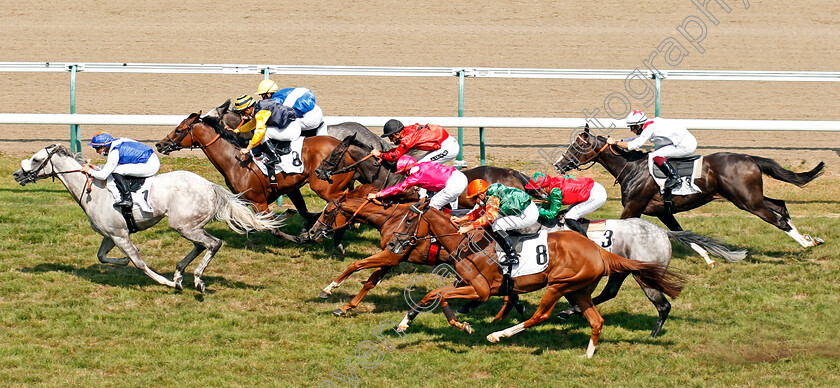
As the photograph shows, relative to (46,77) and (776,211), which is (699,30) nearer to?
(776,211)

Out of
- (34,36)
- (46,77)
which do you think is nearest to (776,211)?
(46,77)

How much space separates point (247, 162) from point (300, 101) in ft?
3.51

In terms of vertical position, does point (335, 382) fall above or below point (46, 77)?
below

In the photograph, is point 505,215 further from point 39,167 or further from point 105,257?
point 39,167

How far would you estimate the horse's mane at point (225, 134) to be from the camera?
36.4ft

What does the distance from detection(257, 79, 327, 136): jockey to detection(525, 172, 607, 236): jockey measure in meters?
3.47

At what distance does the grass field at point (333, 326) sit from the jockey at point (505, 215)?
1049 mm

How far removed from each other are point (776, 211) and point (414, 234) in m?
4.94

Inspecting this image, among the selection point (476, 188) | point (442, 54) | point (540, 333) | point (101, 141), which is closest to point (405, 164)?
point (476, 188)

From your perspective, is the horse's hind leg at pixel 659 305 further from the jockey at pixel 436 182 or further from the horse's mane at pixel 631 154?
the horse's mane at pixel 631 154

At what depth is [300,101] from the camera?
11.3 meters

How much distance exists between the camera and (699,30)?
67.3 ft

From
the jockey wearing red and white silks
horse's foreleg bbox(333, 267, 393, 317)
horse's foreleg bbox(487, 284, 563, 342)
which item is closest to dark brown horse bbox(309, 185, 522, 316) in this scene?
horse's foreleg bbox(333, 267, 393, 317)

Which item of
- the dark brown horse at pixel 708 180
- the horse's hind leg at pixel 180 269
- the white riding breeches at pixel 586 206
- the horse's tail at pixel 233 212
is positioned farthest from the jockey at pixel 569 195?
the horse's hind leg at pixel 180 269
